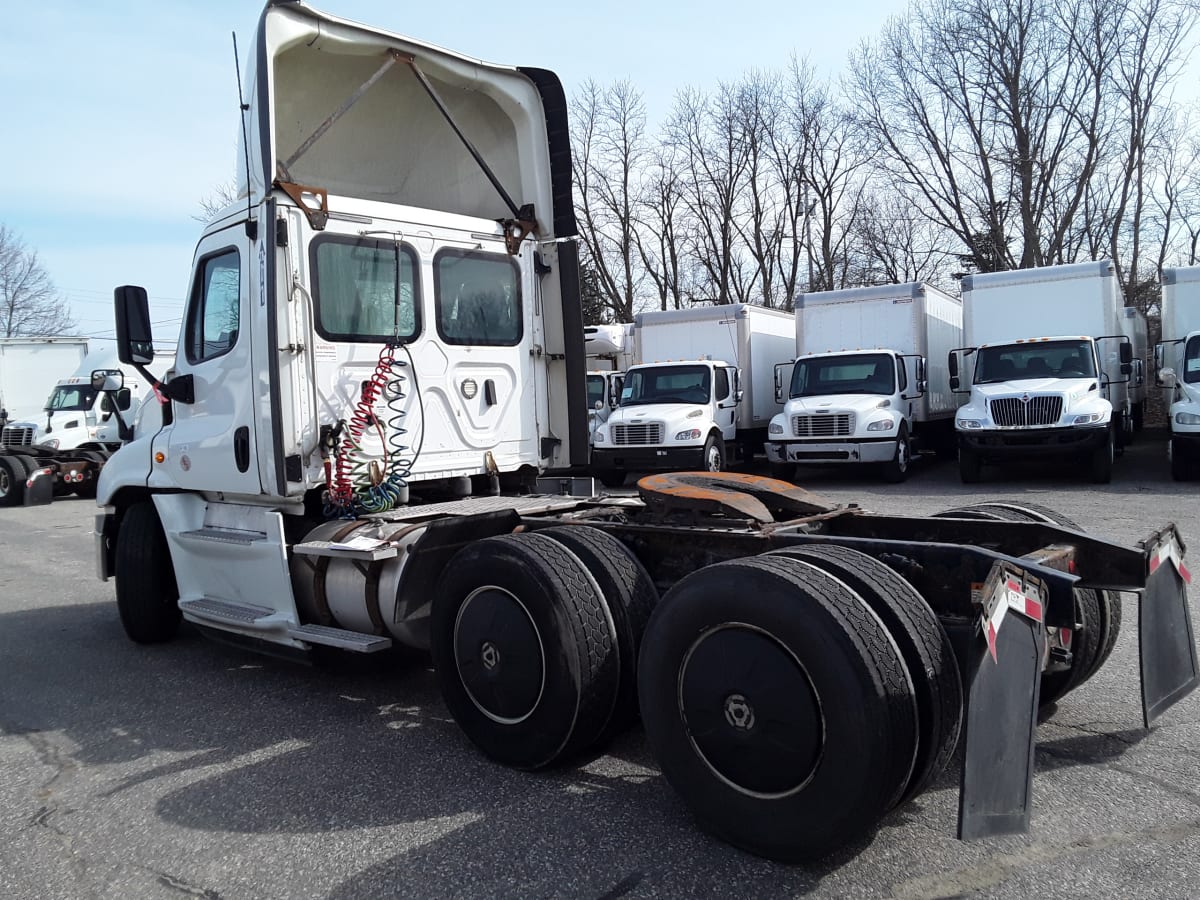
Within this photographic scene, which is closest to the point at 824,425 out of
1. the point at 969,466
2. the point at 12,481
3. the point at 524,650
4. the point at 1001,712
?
the point at 969,466

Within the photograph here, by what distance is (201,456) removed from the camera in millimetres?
5855

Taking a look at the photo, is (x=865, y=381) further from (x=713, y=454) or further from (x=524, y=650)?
(x=524, y=650)

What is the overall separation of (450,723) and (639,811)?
1.44 m

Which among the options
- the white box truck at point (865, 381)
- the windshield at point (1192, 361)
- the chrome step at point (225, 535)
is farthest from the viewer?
the white box truck at point (865, 381)

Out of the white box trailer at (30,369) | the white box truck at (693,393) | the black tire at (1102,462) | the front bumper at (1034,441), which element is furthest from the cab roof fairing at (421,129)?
the white box trailer at (30,369)

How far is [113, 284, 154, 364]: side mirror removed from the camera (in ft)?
19.1

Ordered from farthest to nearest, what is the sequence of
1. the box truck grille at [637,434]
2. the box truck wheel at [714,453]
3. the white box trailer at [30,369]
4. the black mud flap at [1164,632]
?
the white box trailer at [30,369] → the box truck wheel at [714,453] → the box truck grille at [637,434] → the black mud flap at [1164,632]

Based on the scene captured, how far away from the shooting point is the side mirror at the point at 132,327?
5809mm

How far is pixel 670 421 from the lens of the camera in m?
16.8

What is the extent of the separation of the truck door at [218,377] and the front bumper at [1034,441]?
40.2ft

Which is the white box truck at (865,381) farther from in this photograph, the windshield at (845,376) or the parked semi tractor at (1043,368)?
the parked semi tractor at (1043,368)

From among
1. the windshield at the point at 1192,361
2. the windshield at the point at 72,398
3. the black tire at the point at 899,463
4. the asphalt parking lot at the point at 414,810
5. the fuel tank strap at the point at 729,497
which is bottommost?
the asphalt parking lot at the point at 414,810

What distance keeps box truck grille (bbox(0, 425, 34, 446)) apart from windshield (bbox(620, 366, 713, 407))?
43.0ft

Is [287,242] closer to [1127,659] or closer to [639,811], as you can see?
[639,811]
